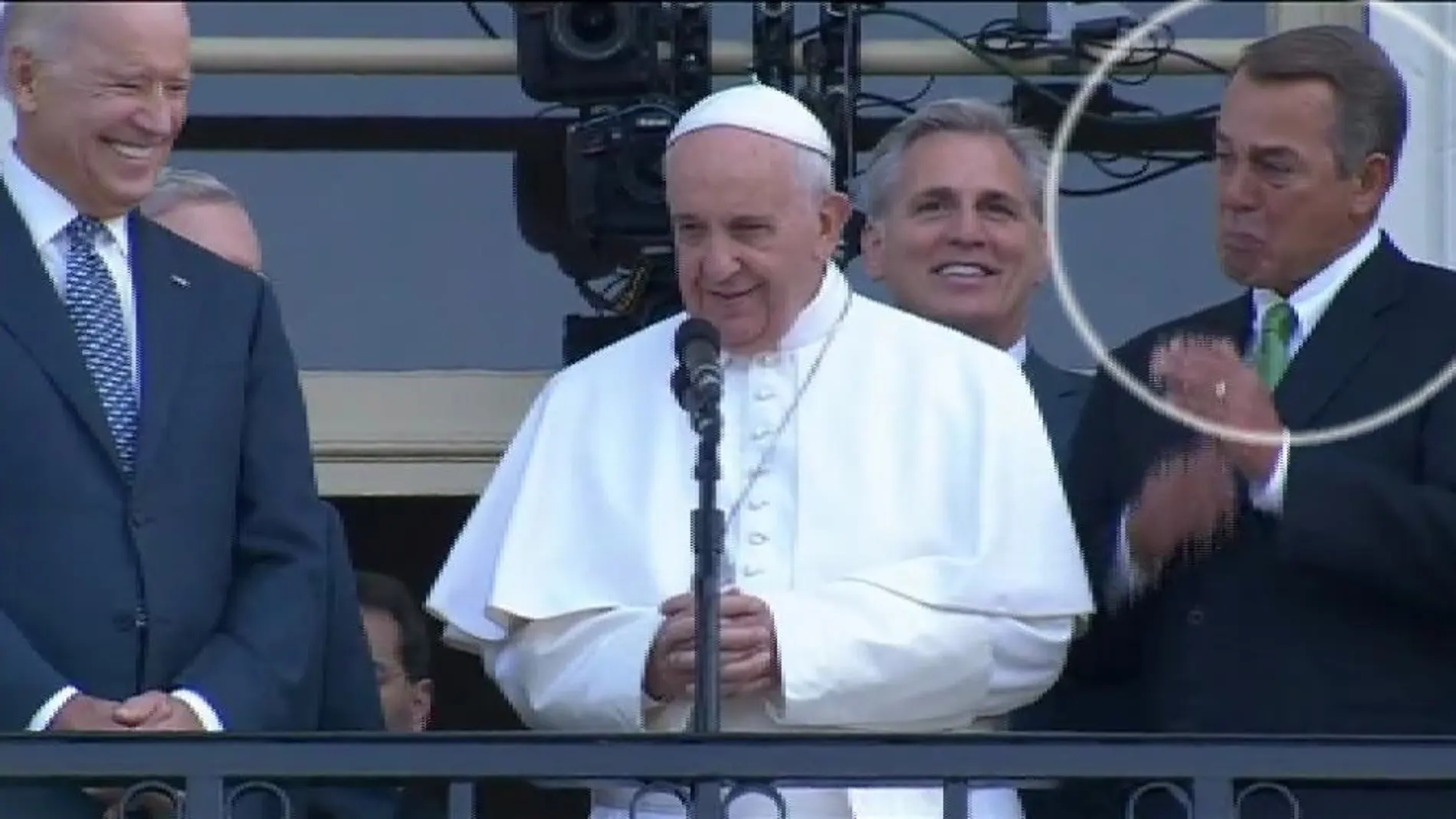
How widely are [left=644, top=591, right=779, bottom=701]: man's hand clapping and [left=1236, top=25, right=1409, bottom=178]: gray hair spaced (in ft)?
3.51

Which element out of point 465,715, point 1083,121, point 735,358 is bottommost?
point 465,715

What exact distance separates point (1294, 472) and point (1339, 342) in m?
0.30

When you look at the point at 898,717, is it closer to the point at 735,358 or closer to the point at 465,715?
the point at 735,358

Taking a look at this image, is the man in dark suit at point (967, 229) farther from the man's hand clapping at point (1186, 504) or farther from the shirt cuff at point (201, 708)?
the shirt cuff at point (201, 708)

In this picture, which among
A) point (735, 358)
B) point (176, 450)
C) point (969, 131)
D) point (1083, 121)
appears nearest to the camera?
point (176, 450)

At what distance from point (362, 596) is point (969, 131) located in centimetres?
135

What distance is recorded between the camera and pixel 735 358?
6.52 metres

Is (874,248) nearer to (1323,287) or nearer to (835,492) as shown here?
(835,492)

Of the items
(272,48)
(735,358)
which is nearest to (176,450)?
(735,358)

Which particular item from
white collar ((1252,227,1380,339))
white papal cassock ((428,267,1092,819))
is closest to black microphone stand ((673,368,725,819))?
white papal cassock ((428,267,1092,819))

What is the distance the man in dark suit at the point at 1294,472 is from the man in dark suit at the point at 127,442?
3.88 ft

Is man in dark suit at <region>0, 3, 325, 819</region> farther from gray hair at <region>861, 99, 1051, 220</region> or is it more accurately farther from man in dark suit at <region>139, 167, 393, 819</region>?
gray hair at <region>861, 99, 1051, 220</region>

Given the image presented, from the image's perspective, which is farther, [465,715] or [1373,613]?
[465,715]

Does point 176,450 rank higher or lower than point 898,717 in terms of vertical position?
higher
